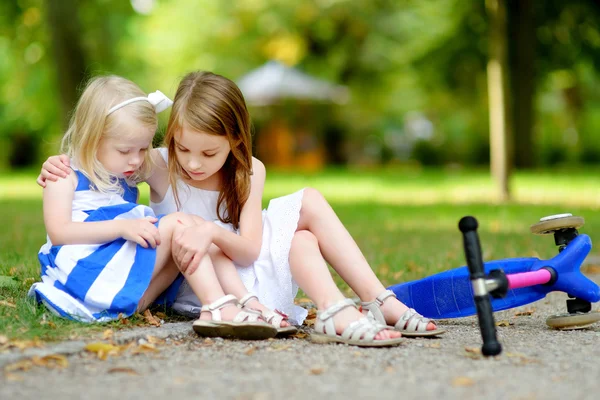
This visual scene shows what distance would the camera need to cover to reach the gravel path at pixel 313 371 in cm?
228

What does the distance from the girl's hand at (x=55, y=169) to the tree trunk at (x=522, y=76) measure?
14023mm

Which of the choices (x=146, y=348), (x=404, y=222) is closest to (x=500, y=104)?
(x=404, y=222)

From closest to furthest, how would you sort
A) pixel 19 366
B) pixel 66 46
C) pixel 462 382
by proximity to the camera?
pixel 462 382 < pixel 19 366 < pixel 66 46

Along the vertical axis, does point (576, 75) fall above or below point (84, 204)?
above

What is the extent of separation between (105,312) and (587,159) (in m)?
23.7

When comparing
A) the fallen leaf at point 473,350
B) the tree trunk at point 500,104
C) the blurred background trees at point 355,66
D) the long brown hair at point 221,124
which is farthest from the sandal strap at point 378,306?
the blurred background trees at point 355,66

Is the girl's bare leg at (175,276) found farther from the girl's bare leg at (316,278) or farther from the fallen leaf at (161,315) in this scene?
the girl's bare leg at (316,278)

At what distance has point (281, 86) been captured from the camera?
21812 millimetres

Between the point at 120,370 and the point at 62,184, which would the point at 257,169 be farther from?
the point at 120,370

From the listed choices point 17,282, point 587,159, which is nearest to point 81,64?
point 17,282

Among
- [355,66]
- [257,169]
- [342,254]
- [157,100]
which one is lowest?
[342,254]

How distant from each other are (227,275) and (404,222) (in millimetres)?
4695

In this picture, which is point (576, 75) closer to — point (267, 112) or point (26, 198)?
point (267, 112)

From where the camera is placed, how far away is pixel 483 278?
2.70 metres
